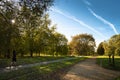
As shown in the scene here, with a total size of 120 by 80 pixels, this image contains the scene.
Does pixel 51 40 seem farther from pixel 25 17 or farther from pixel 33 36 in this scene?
pixel 25 17

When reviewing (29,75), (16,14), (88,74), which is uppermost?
(16,14)

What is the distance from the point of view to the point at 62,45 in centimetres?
7419

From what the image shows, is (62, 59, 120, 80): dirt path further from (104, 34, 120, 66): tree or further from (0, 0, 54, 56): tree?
(104, 34, 120, 66): tree

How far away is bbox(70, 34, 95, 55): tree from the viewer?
338ft

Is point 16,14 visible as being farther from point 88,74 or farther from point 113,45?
point 113,45

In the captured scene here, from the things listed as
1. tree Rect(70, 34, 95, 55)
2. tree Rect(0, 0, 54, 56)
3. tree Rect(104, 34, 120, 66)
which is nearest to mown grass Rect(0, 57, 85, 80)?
tree Rect(0, 0, 54, 56)

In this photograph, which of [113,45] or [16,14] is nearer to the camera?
[16,14]

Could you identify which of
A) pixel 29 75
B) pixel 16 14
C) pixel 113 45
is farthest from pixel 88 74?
pixel 113 45

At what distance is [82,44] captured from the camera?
104250 mm

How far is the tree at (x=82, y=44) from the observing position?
10312cm

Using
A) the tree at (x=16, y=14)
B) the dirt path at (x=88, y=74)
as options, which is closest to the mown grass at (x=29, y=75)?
the dirt path at (x=88, y=74)

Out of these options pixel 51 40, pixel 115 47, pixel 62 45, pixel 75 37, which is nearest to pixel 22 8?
pixel 115 47

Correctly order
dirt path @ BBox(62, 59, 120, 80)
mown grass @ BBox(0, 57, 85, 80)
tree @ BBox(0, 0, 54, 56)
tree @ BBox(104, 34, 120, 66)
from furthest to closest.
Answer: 1. tree @ BBox(104, 34, 120, 66)
2. dirt path @ BBox(62, 59, 120, 80)
3. mown grass @ BBox(0, 57, 85, 80)
4. tree @ BBox(0, 0, 54, 56)

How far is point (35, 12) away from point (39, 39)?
38755 millimetres
